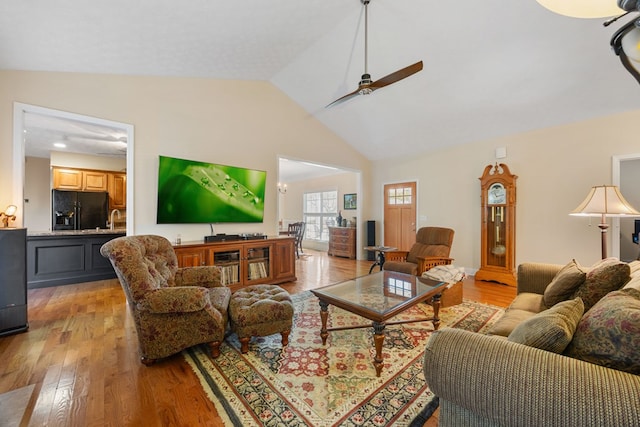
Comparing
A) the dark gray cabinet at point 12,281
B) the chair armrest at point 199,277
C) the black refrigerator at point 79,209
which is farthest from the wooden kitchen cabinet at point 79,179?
the chair armrest at point 199,277

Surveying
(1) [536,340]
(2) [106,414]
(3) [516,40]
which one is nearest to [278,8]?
(3) [516,40]

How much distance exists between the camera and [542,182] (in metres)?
4.18

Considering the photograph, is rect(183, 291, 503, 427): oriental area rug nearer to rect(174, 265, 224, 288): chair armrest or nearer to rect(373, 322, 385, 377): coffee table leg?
rect(373, 322, 385, 377): coffee table leg

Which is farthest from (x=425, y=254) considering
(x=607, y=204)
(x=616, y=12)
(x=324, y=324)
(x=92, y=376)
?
(x=92, y=376)

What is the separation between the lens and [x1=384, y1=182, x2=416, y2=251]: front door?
5.84m

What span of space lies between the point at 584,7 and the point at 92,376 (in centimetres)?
336

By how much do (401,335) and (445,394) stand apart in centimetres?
149

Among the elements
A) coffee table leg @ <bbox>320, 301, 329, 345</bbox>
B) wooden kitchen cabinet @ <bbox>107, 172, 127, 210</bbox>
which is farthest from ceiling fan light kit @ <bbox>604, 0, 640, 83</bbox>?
wooden kitchen cabinet @ <bbox>107, 172, 127, 210</bbox>

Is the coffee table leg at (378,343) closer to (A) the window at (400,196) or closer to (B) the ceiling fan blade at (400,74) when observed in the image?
(B) the ceiling fan blade at (400,74)

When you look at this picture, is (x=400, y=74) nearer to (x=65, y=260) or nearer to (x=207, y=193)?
(x=207, y=193)

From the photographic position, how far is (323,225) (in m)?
8.31

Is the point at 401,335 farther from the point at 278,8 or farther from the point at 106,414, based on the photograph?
the point at 278,8

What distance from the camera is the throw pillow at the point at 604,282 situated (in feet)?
4.69

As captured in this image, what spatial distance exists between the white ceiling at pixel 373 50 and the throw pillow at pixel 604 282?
256 centimetres
